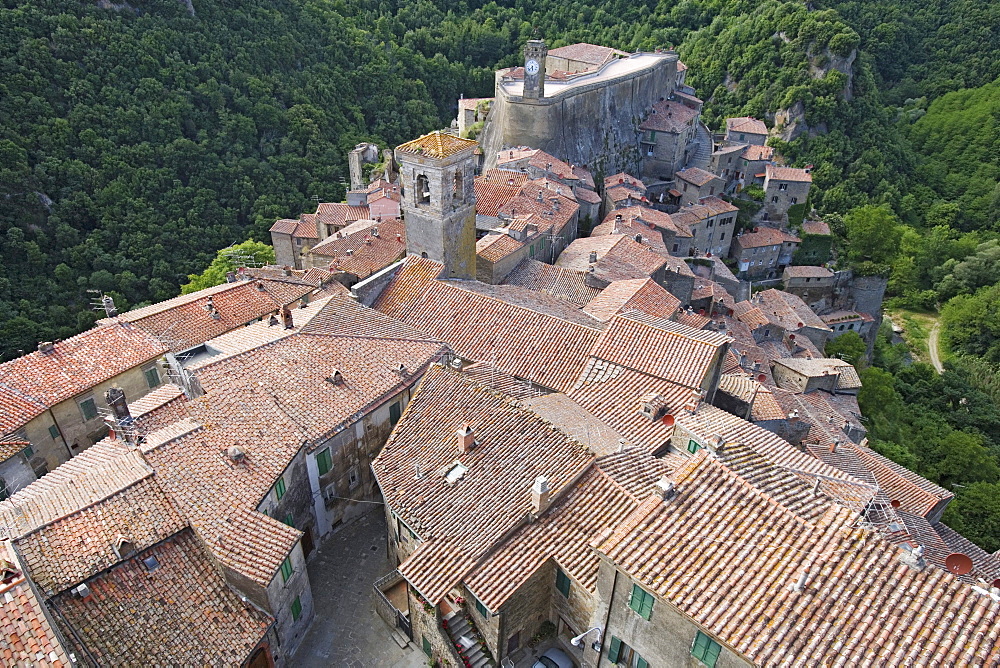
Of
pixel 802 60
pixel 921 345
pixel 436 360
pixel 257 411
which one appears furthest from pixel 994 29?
pixel 257 411

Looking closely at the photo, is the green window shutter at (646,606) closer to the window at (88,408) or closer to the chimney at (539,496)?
the chimney at (539,496)

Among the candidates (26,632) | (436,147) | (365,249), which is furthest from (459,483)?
(365,249)

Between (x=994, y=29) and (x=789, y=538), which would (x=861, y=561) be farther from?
(x=994, y=29)

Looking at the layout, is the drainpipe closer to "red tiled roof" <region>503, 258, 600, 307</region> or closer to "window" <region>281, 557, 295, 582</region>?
"window" <region>281, 557, 295, 582</region>

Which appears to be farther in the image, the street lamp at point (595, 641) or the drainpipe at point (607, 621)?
the street lamp at point (595, 641)

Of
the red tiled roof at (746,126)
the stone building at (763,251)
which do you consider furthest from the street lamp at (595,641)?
the red tiled roof at (746,126)

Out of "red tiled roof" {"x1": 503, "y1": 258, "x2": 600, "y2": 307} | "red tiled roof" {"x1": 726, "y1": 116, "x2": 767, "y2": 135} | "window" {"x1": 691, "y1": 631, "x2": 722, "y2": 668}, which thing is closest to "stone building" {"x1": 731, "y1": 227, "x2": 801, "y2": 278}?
"red tiled roof" {"x1": 726, "y1": 116, "x2": 767, "y2": 135}
